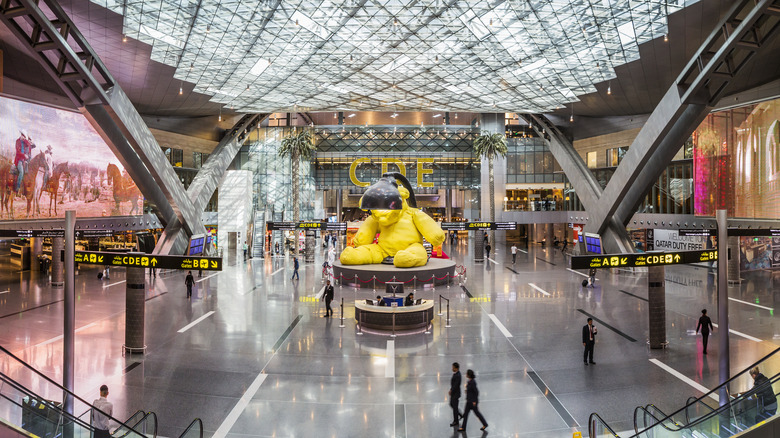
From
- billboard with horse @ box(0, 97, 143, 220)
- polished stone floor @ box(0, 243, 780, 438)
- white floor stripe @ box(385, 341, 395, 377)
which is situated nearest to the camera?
polished stone floor @ box(0, 243, 780, 438)

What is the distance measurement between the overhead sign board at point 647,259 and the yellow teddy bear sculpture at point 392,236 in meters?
15.2

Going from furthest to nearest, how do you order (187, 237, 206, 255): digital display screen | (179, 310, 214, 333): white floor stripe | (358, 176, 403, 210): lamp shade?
(358, 176, 403, 210): lamp shade < (187, 237, 206, 255): digital display screen < (179, 310, 214, 333): white floor stripe

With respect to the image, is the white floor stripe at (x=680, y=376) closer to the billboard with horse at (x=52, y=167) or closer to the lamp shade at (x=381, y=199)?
the lamp shade at (x=381, y=199)

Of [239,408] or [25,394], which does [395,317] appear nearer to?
[239,408]

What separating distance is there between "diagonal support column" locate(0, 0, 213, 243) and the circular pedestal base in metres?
9.47

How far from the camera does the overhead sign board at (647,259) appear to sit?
13.9 metres

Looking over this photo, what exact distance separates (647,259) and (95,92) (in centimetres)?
2036

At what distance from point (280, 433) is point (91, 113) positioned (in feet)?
52.5

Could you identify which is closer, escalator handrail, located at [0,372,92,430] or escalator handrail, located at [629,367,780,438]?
escalator handrail, located at [0,372,92,430]

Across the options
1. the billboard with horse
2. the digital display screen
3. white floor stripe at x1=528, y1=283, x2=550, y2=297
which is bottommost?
white floor stripe at x1=528, y1=283, x2=550, y2=297

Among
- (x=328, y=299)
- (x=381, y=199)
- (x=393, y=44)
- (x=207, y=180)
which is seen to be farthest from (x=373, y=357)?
(x=207, y=180)

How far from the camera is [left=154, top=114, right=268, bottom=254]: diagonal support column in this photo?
84.9ft

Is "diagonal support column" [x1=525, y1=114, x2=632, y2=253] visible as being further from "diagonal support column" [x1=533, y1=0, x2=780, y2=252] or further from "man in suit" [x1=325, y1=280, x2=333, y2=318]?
"man in suit" [x1=325, y1=280, x2=333, y2=318]

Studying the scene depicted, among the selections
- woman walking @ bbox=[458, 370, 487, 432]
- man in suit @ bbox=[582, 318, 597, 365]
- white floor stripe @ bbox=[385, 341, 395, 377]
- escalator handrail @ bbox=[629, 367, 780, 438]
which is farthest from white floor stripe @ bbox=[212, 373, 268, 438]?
man in suit @ bbox=[582, 318, 597, 365]
